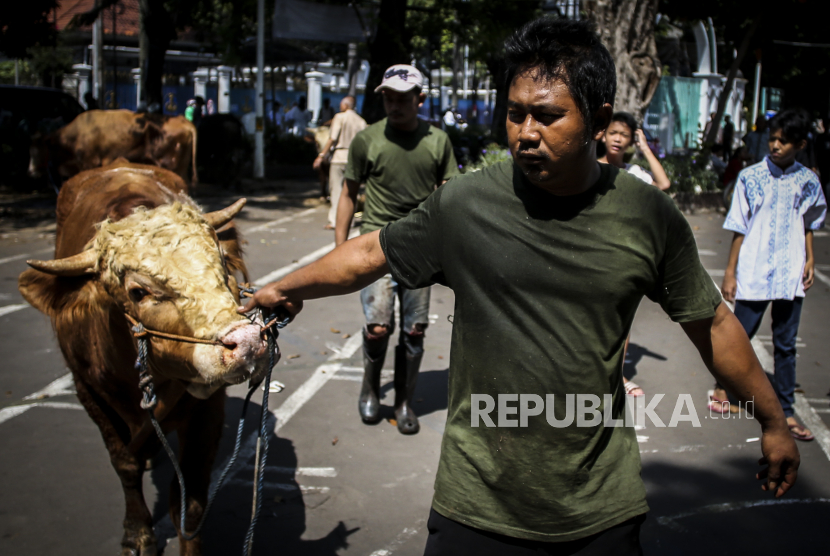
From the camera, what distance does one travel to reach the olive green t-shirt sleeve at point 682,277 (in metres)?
2.05

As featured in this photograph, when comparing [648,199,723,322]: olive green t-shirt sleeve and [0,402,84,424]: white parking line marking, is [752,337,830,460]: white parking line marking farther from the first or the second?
[0,402,84,424]: white parking line marking

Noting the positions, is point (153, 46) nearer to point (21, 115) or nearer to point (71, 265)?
point (21, 115)

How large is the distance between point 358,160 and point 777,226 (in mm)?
2870

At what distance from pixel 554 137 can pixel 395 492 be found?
2.74 m

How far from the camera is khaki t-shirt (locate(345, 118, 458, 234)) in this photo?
4727 millimetres

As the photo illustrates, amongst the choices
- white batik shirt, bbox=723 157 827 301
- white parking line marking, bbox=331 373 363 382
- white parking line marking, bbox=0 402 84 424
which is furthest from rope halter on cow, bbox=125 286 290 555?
white batik shirt, bbox=723 157 827 301

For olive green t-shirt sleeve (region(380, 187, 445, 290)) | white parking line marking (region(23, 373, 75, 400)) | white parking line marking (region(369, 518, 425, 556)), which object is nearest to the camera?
olive green t-shirt sleeve (region(380, 187, 445, 290))

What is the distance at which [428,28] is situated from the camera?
50.0 ft

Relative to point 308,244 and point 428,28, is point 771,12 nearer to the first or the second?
point 428,28

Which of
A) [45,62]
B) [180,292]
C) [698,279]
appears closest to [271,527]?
[180,292]

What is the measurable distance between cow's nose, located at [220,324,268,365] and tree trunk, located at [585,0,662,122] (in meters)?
11.2

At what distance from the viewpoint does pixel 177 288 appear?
2.65 meters

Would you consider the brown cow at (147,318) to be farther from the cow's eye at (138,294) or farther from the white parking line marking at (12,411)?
the white parking line marking at (12,411)

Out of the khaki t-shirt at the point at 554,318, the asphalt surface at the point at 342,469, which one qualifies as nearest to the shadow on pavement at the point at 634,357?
the asphalt surface at the point at 342,469
